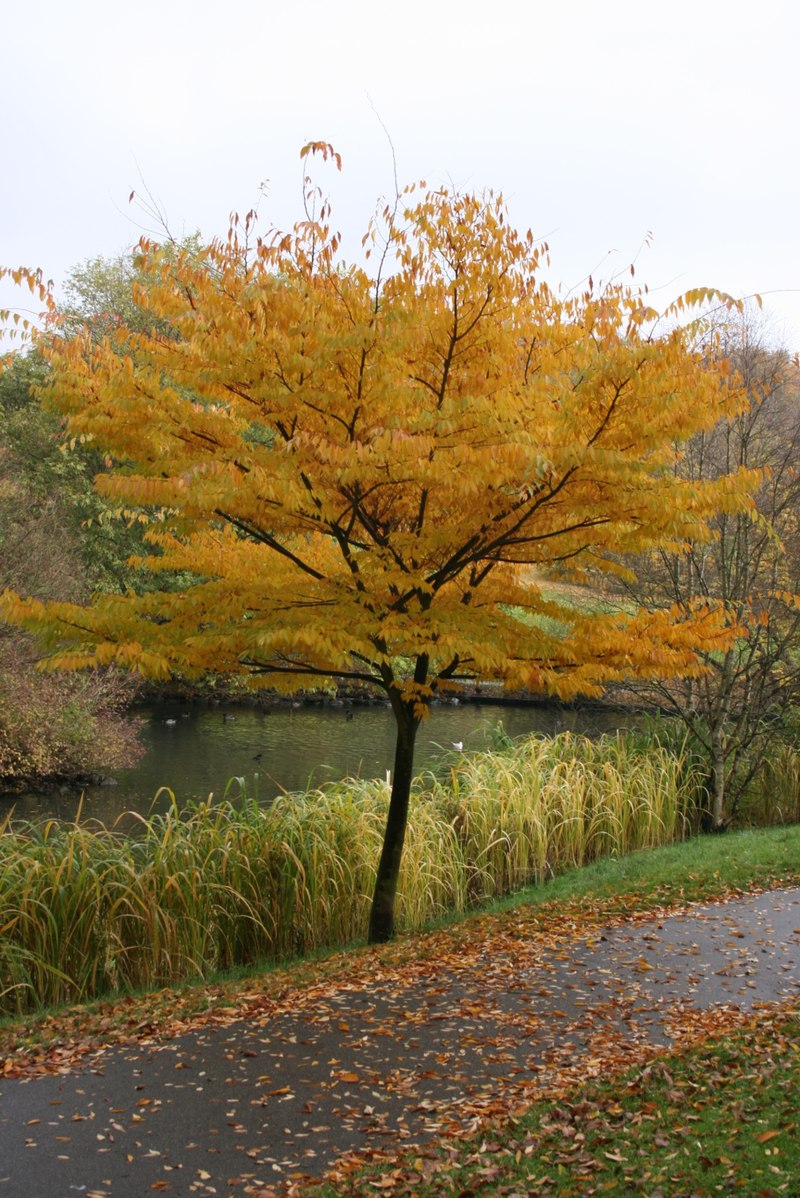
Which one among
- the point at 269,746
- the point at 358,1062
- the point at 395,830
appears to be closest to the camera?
the point at 358,1062

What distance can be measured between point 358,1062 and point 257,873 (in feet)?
9.60

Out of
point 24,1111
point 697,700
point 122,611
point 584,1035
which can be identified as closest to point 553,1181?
point 584,1035

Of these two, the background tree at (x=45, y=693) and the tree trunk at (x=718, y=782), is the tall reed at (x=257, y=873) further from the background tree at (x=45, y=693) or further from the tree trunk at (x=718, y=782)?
the background tree at (x=45, y=693)

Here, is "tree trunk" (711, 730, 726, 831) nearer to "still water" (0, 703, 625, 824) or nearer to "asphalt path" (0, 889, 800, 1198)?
"still water" (0, 703, 625, 824)

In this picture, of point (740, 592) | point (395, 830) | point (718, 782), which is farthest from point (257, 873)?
point (740, 592)

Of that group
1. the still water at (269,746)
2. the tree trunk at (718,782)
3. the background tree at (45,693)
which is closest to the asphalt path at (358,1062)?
the tree trunk at (718,782)

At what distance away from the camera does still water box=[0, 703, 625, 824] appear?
16.2 meters

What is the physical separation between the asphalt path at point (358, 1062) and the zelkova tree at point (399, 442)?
1.88 metres

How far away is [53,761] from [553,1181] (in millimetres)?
14912

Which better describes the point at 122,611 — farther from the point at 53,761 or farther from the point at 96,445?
the point at 53,761

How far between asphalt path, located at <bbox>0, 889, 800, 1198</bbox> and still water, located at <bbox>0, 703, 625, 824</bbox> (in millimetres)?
6633

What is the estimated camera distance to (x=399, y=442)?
529 cm

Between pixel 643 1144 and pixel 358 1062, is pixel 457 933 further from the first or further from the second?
pixel 643 1144

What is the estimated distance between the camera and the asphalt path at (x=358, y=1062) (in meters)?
4.07
